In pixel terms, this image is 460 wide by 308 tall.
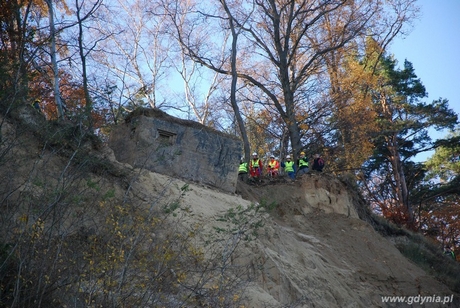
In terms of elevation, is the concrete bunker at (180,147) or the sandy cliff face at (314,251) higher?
the concrete bunker at (180,147)

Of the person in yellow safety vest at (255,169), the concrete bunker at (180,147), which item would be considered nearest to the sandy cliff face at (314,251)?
the concrete bunker at (180,147)

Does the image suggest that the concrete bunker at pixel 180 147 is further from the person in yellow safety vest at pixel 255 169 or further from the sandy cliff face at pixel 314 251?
the person in yellow safety vest at pixel 255 169

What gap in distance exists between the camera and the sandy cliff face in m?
13.8

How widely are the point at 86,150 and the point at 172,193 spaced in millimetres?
2348

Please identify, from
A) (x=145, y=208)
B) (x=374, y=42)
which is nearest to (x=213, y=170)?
(x=145, y=208)

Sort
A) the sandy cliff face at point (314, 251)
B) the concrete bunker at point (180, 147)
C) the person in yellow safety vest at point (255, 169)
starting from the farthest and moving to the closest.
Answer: the person in yellow safety vest at point (255, 169)
the concrete bunker at point (180, 147)
the sandy cliff face at point (314, 251)

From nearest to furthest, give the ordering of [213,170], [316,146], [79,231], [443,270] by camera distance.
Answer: [79,231]
[213,170]
[443,270]
[316,146]

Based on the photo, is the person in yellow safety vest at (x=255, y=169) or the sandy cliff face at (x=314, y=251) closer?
the sandy cliff face at (x=314, y=251)

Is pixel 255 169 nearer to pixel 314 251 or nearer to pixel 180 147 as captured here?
pixel 180 147

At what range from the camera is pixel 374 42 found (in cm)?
3272

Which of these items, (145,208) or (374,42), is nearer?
(145,208)

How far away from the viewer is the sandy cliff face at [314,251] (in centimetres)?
1375

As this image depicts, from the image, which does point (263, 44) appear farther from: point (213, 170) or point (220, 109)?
point (213, 170)

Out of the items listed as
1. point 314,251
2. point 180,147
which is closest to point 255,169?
point 180,147
